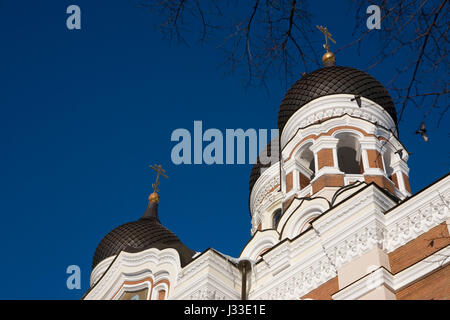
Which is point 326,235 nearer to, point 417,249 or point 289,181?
point 417,249

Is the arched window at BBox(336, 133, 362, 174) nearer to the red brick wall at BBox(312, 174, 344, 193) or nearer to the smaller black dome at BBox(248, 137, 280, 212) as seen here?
the red brick wall at BBox(312, 174, 344, 193)

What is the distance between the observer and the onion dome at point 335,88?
15711mm

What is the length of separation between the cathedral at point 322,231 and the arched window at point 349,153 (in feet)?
0.09

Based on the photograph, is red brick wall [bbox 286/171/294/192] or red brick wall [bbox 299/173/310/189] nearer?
red brick wall [bbox 286/171/294/192]

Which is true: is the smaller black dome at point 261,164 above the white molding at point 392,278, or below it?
above

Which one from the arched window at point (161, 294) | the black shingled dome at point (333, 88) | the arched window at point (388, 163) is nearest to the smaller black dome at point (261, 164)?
the black shingled dome at point (333, 88)

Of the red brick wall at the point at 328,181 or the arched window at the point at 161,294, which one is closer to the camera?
the arched window at the point at 161,294

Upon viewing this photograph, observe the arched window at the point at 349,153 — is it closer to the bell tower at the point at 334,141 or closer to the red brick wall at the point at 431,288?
the bell tower at the point at 334,141

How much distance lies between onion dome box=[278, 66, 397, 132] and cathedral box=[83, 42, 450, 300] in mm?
31

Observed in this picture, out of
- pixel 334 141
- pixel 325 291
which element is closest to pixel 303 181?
pixel 334 141

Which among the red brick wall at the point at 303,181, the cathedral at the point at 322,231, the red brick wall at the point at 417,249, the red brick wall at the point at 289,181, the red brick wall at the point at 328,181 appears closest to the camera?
the red brick wall at the point at 417,249

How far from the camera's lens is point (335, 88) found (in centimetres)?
1574

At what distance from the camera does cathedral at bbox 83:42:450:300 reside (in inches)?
333

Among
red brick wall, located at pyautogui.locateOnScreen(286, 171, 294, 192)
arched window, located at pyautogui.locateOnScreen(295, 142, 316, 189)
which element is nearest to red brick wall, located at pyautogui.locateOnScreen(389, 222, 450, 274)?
red brick wall, located at pyautogui.locateOnScreen(286, 171, 294, 192)
